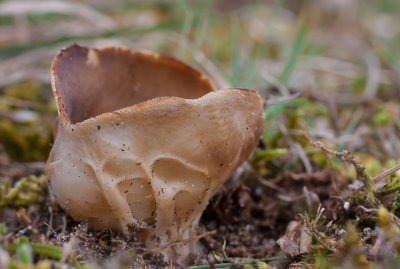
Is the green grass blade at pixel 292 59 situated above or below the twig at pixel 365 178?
above

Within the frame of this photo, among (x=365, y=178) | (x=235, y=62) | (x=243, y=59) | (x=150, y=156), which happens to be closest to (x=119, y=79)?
(x=150, y=156)

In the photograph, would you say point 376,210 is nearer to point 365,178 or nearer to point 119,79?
point 365,178

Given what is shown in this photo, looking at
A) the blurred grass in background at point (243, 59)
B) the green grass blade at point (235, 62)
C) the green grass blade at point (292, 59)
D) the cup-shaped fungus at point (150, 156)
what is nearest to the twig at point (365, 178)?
the cup-shaped fungus at point (150, 156)

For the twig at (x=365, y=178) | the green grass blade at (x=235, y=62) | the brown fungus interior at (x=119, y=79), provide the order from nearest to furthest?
the twig at (x=365, y=178), the brown fungus interior at (x=119, y=79), the green grass blade at (x=235, y=62)

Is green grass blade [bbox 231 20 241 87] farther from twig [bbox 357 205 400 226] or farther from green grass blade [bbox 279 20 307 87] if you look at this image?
twig [bbox 357 205 400 226]

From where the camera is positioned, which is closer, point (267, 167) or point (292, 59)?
point (267, 167)

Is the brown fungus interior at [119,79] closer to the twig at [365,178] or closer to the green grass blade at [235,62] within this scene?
the green grass blade at [235,62]

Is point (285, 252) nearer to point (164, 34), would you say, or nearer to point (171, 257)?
point (171, 257)
